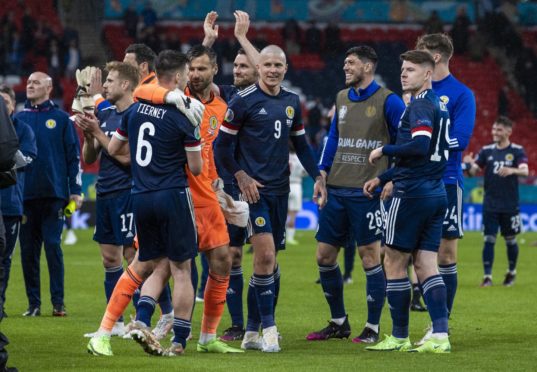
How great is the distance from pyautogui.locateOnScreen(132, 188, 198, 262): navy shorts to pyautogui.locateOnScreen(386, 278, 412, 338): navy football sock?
5.37 feet

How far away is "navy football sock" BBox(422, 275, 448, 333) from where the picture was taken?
8.36 m

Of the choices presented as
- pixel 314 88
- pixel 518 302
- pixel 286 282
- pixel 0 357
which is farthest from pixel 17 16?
pixel 0 357

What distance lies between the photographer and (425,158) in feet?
27.5

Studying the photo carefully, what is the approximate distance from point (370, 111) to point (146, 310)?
274 cm

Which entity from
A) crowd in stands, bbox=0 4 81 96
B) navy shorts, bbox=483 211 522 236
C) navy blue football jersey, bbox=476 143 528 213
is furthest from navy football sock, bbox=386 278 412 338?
crowd in stands, bbox=0 4 81 96

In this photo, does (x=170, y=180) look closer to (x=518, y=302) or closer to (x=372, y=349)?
(x=372, y=349)

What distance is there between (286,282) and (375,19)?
23859mm

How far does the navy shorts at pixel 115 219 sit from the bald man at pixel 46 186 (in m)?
1.77

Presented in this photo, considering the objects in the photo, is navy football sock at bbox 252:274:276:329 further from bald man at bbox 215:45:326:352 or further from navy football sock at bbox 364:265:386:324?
navy football sock at bbox 364:265:386:324

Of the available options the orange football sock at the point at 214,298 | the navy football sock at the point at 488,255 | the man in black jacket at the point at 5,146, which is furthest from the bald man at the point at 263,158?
the navy football sock at the point at 488,255

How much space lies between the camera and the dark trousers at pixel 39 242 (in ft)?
37.0

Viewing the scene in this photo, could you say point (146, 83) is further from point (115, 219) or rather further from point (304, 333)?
point (304, 333)

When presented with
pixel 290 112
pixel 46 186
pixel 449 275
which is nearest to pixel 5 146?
pixel 290 112

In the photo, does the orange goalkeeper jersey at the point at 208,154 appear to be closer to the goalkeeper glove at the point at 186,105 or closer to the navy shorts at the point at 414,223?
the goalkeeper glove at the point at 186,105
